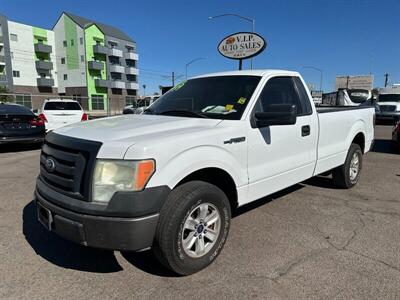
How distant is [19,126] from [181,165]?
8874mm

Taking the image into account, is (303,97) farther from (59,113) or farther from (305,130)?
(59,113)

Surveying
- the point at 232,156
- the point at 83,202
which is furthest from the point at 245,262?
the point at 83,202

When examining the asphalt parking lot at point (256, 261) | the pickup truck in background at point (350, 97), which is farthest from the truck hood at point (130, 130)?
the pickup truck in background at point (350, 97)

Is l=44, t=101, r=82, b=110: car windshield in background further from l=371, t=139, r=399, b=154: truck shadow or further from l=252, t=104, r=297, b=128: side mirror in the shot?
l=252, t=104, r=297, b=128: side mirror

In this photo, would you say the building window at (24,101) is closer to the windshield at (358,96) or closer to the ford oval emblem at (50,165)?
the windshield at (358,96)

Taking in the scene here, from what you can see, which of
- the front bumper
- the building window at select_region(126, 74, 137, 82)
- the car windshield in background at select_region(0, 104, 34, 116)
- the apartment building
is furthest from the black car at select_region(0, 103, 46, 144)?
the building window at select_region(126, 74, 137, 82)

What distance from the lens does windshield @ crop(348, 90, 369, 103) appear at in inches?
1058

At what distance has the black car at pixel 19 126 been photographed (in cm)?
977

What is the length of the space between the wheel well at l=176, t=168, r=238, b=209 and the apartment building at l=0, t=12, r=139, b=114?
56690 millimetres

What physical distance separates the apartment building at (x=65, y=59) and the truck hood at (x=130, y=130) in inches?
2221

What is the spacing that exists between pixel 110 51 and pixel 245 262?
65.9 meters

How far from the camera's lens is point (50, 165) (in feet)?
10.1

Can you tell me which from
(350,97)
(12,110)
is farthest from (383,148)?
(350,97)

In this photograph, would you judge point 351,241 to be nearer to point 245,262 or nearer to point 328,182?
point 245,262
